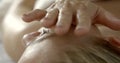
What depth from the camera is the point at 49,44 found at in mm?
542

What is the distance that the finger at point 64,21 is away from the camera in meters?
0.54

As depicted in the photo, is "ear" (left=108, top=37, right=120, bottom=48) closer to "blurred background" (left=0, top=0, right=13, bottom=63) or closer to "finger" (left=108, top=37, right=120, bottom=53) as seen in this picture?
"finger" (left=108, top=37, right=120, bottom=53)

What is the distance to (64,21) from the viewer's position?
551mm

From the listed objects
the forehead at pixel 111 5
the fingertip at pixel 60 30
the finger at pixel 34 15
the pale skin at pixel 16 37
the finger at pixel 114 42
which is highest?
the pale skin at pixel 16 37

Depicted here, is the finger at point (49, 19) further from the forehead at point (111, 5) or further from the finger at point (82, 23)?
the forehead at point (111, 5)

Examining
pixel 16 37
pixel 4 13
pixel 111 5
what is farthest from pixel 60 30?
pixel 4 13

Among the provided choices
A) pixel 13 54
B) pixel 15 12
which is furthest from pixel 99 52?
pixel 15 12

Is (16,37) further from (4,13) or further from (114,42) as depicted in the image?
(114,42)

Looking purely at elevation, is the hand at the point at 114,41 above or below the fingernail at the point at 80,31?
below

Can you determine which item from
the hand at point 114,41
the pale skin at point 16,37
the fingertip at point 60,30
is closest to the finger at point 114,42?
the hand at point 114,41

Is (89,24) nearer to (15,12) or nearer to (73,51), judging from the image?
(73,51)

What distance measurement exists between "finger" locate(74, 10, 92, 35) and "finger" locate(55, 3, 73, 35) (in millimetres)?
16

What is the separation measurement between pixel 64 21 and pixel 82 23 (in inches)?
1.3

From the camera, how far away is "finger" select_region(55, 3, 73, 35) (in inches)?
21.2
